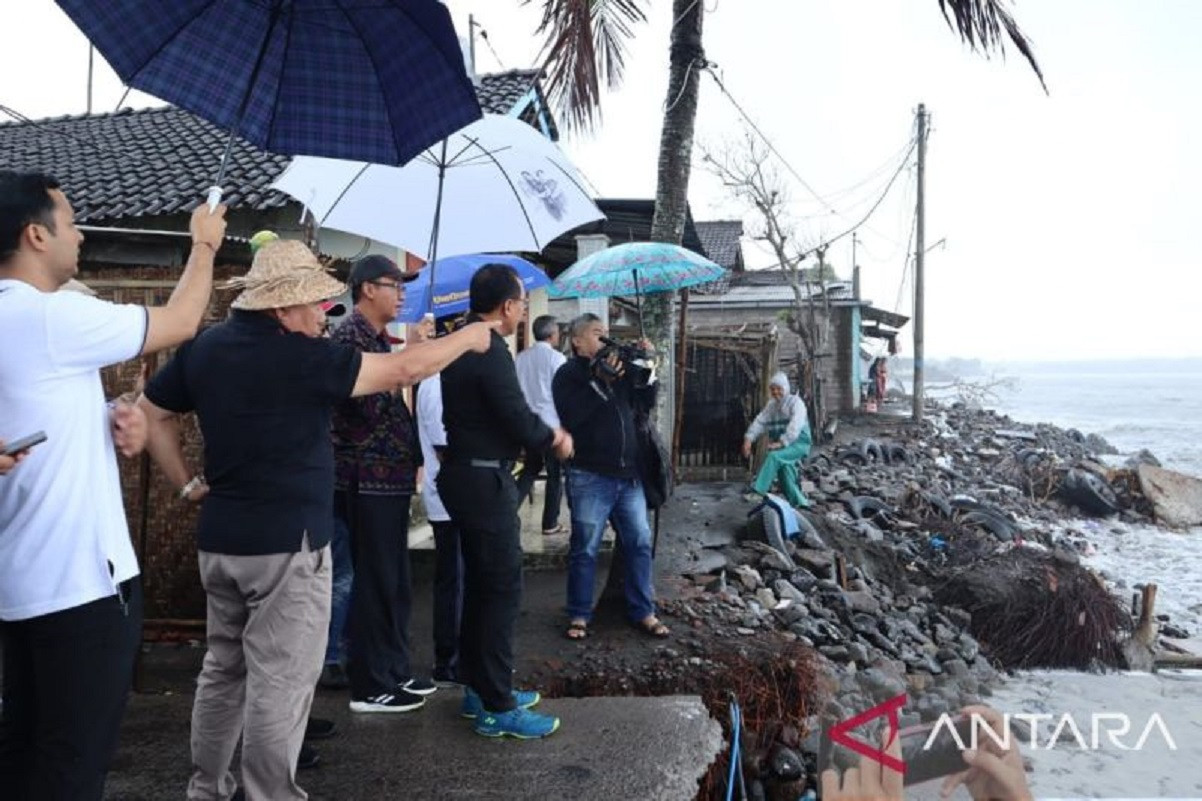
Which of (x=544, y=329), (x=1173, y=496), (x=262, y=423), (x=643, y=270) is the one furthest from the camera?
(x=1173, y=496)

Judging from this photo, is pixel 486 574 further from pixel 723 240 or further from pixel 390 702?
pixel 723 240

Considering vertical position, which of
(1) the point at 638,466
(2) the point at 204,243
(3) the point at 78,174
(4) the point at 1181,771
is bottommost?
(4) the point at 1181,771

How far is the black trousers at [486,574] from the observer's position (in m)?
3.23

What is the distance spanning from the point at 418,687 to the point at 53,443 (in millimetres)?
2198

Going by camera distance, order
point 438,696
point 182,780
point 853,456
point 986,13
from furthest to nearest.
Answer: point 853,456 → point 986,13 → point 438,696 → point 182,780

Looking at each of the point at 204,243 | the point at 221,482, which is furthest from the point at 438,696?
the point at 204,243

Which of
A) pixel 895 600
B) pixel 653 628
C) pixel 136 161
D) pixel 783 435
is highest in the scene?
pixel 136 161

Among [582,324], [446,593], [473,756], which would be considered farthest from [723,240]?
[473,756]

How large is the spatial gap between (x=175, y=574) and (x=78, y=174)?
27.5ft

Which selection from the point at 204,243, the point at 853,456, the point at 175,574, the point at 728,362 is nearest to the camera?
the point at 204,243

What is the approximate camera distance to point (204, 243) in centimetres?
219

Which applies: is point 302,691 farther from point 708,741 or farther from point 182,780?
point 708,741

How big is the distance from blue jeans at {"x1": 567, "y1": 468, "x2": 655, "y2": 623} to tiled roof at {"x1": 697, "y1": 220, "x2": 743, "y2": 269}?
19.5m

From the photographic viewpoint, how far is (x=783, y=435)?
944cm
